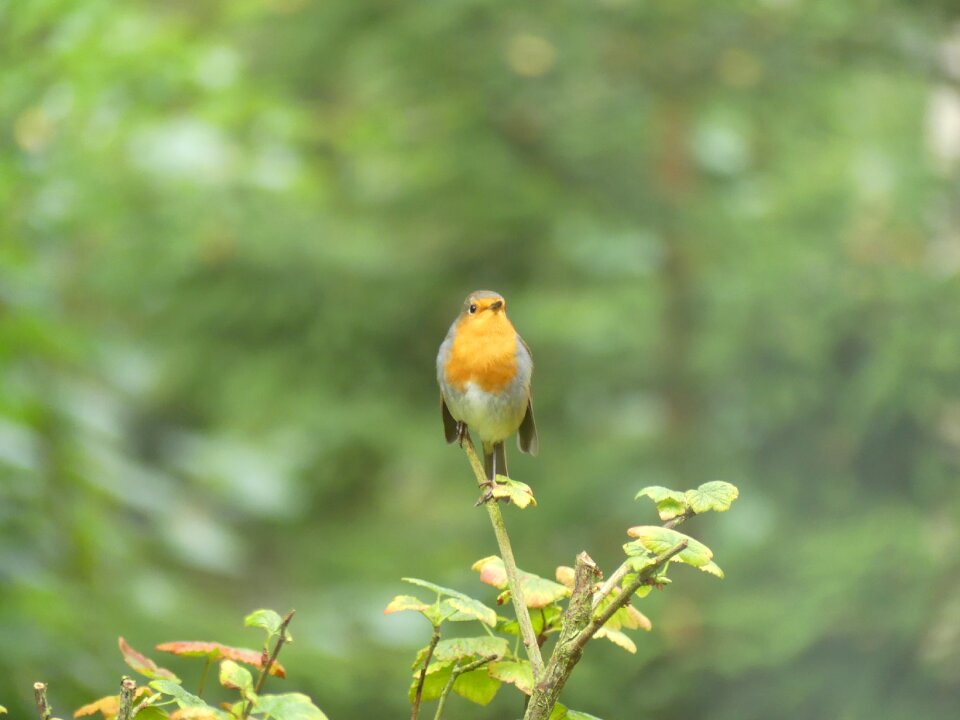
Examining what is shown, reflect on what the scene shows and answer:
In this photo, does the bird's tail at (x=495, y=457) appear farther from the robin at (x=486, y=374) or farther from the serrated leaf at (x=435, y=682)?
the serrated leaf at (x=435, y=682)

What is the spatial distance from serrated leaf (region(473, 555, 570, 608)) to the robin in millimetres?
946

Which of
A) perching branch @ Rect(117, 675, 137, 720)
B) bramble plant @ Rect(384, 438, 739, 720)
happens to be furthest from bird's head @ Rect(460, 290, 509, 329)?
perching branch @ Rect(117, 675, 137, 720)

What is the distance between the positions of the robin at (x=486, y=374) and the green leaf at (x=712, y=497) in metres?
1.15

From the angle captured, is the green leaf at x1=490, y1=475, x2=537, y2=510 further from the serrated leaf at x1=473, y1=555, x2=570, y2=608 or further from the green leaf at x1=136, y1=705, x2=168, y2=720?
the green leaf at x1=136, y1=705, x2=168, y2=720

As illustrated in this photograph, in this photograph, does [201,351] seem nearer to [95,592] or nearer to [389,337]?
[389,337]

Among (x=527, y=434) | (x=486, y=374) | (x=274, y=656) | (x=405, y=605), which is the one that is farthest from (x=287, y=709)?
(x=527, y=434)

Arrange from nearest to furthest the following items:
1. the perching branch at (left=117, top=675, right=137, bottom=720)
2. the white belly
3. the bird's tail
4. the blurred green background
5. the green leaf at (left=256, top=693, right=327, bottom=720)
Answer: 1. the perching branch at (left=117, top=675, right=137, bottom=720)
2. the green leaf at (left=256, top=693, right=327, bottom=720)
3. the white belly
4. the bird's tail
5. the blurred green background

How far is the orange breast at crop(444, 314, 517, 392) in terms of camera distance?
236 centimetres

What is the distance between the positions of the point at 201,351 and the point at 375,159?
1800mm

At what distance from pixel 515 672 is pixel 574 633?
0.48ft

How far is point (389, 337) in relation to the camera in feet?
21.2

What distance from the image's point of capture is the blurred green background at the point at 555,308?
429cm

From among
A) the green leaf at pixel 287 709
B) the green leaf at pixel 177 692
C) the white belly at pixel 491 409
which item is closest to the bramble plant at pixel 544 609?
the green leaf at pixel 287 709

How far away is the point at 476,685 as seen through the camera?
133 centimetres
